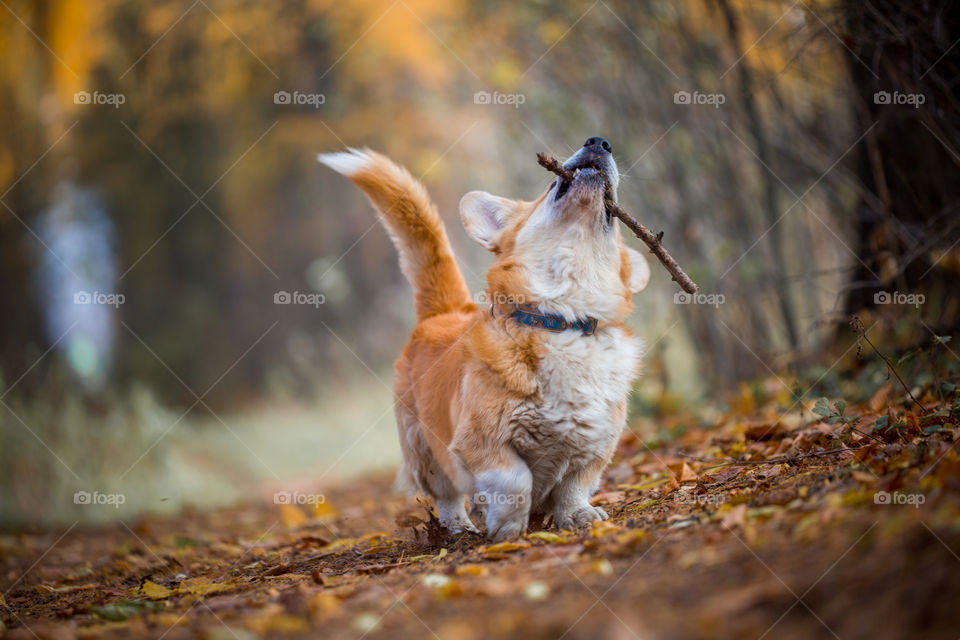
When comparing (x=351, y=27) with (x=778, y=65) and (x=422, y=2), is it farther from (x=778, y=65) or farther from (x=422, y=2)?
(x=778, y=65)

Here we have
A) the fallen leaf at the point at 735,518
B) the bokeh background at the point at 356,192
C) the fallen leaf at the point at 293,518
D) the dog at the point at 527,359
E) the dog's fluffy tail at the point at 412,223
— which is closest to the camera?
the fallen leaf at the point at 735,518

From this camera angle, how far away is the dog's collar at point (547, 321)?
3217 mm

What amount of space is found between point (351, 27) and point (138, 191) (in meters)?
4.61

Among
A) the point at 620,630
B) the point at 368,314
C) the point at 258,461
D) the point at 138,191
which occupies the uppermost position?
the point at 138,191

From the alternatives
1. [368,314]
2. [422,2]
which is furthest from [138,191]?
[422,2]

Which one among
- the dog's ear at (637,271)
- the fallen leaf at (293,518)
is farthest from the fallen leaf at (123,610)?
the fallen leaf at (293,518)

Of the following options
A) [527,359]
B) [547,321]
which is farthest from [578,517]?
[547,321]

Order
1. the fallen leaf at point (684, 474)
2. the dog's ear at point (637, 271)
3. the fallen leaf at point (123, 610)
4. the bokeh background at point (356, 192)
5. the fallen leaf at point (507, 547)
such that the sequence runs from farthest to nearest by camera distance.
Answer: the bokeh background at point (356, 192) < the dog's ear at point (637, 271) < the fallen leaf at point (684, 474) < the fallen leaf at point (507, 547) < the fallen leaf at point (123, 610)

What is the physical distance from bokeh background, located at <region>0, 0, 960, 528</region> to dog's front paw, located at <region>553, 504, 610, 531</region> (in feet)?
5.49

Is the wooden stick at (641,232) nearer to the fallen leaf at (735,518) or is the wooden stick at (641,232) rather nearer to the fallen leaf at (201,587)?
the fallen leaf at (735,518)

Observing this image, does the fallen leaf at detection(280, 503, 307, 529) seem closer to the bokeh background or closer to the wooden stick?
the bokeh background

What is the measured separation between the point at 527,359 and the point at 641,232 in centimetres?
78

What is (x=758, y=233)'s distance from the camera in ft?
21.4

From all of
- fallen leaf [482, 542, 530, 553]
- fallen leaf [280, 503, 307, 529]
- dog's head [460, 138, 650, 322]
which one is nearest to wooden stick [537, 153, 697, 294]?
dog's head [460, 138, 650, 322]
